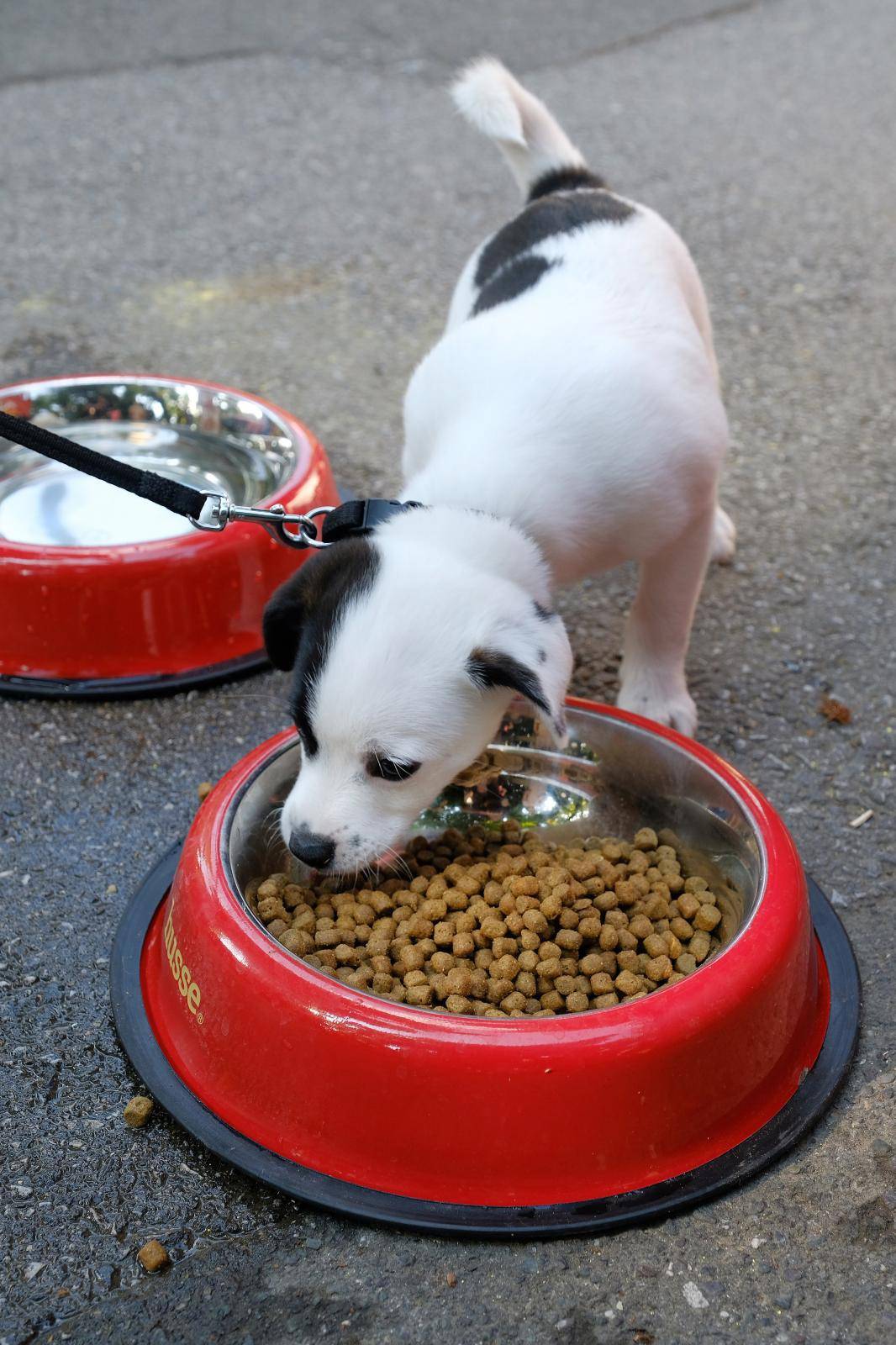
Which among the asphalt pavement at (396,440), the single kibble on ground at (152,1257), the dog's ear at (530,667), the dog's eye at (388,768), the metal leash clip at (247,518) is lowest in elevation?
the asphalt pavement at (396,440)

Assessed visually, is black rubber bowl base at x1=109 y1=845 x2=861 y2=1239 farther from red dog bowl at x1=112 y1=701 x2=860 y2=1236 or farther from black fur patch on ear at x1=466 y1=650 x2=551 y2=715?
black fur patch on ear at x1=466 y1=650 x2=551 y2=715

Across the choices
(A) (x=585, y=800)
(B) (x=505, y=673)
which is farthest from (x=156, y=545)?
(B) (x=505, y=673)

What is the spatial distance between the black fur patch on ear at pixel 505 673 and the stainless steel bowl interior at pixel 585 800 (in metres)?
0.50

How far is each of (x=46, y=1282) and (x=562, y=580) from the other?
1.51 meters

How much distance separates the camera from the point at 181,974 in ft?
6.92

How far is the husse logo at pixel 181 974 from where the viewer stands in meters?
2.06

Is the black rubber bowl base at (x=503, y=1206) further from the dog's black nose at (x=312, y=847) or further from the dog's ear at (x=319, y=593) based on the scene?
the dog's ear at (x=319, y=593)

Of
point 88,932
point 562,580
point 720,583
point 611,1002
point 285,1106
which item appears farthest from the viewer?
Answer: point 720,583

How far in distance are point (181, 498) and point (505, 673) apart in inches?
29.6

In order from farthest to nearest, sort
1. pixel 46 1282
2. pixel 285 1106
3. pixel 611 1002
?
pixel 611 1002 → pixel 285 1106 → pixel 46 1282

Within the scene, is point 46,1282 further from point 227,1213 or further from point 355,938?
point 355,938

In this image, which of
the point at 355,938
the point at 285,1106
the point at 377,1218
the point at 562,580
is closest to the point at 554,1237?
the point at 377,1218

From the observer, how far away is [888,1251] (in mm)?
1851

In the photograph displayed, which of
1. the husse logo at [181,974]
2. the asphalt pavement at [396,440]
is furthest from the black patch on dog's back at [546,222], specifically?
the husse logo at [181,974]
